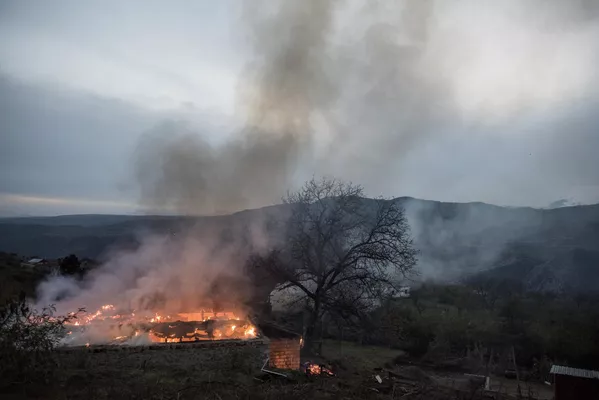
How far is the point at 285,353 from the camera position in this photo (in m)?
12.6

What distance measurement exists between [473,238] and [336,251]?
3757 cm

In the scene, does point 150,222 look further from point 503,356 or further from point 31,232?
point 31,232

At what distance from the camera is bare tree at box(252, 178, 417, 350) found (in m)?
15.2

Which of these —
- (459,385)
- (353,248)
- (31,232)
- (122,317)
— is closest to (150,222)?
(122,317)

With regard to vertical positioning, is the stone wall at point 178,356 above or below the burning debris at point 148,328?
below

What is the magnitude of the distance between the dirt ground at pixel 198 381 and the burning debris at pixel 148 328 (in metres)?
0.85

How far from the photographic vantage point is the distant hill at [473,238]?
33000mm

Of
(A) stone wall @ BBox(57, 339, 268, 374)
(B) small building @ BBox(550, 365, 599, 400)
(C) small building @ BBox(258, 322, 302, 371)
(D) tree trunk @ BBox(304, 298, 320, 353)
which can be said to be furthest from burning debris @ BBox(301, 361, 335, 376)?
(B) small building @ BBox(550, 365, 599, 400)

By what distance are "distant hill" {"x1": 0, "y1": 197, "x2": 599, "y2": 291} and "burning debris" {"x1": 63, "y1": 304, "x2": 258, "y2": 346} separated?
948 centimetres

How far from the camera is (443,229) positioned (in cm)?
4891

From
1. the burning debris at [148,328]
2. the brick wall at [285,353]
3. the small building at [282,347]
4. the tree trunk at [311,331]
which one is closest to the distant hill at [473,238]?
the tree trunk at [311,331]

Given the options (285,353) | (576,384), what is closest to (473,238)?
(285,353)

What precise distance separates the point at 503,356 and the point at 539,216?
129 ft

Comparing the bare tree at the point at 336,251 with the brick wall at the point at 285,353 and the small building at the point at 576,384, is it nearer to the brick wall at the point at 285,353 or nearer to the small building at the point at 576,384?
the brick wall at the point at 285,353
